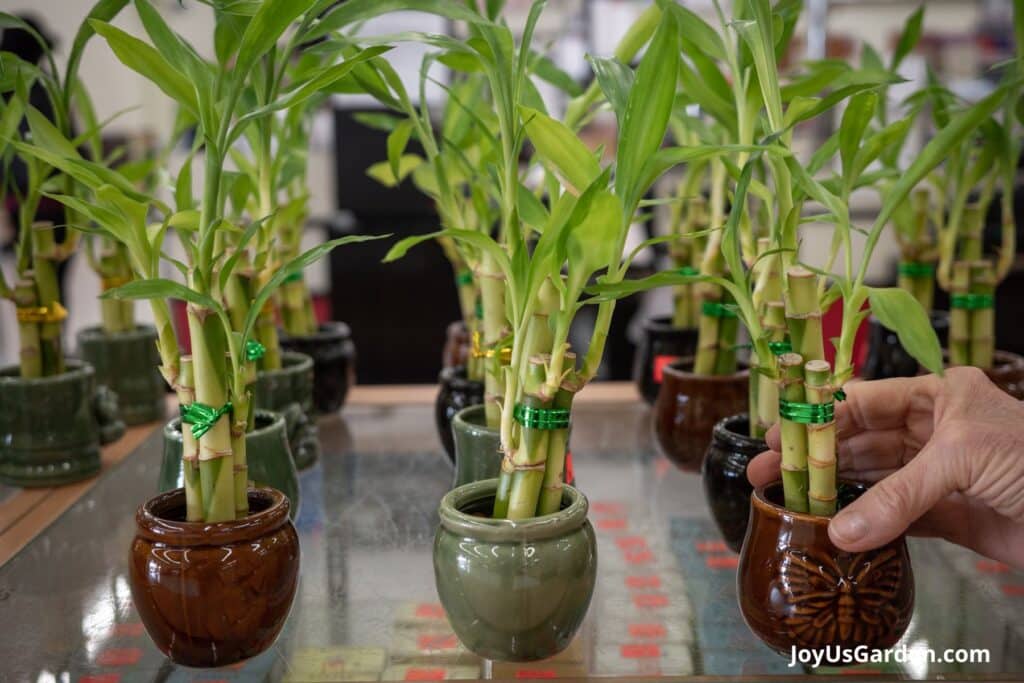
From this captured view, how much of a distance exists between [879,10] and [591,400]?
2.74m

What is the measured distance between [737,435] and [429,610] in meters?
0.33

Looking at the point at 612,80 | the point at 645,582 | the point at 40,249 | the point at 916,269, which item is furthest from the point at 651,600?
the point at 40,249

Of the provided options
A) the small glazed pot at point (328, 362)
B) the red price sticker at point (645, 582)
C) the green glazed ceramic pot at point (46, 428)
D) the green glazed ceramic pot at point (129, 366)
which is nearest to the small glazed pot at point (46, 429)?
the green glazed ceramic pot at point (46, 428)

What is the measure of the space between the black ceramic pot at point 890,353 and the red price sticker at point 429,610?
0.73 metres

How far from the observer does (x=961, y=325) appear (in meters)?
1.18

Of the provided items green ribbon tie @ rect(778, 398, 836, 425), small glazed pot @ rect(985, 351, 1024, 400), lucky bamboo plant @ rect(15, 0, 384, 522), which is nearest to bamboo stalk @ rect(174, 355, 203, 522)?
lucky bamboo plant @ rect(15, 0, 384, 522)

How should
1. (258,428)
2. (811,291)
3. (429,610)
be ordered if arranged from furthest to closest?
(258,428) < (429,610) < (811,291)

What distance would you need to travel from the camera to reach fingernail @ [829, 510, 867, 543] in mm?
686

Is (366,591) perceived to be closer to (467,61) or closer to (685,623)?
(685,623)

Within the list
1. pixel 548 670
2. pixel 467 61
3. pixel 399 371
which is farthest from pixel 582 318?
pixel 548 670

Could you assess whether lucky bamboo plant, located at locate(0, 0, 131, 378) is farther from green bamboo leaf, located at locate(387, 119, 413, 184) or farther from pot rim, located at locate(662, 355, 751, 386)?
pot rim, located at locate(662, 355, 751, 386)

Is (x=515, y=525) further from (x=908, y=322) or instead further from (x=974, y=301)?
(x=974, y=301)

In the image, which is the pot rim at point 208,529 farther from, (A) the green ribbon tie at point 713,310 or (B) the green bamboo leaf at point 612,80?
(A) the green ribbon tie at point 713,310

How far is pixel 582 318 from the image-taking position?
3312mm
